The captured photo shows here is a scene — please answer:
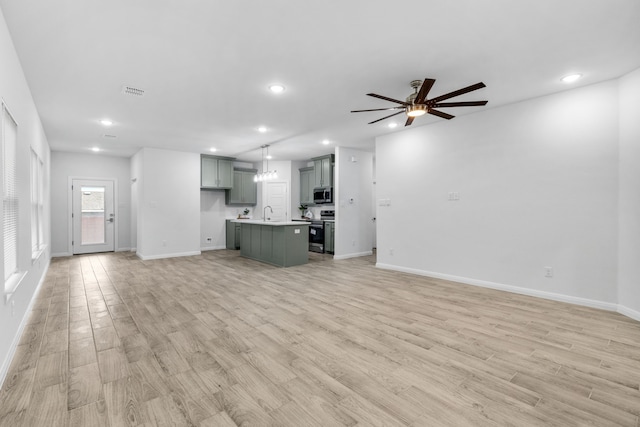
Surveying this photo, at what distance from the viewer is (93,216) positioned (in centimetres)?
797

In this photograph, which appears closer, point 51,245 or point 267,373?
point 267,373

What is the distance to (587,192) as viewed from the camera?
11.9 ft

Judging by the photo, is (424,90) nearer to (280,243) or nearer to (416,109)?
(416,109)

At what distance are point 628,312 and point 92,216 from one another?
10.8m

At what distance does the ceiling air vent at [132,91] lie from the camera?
11.7 feet

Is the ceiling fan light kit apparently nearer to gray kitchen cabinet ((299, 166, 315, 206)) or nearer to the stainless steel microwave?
the stainless steel microwave

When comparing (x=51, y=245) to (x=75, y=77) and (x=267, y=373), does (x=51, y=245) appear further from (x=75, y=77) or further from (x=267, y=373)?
(x=267, y=373)

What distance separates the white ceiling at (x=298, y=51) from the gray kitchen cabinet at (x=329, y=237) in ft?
12.0

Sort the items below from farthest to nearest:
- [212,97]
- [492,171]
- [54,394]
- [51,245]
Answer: [51,245] → [492,171] → [212,97] → [54,394]

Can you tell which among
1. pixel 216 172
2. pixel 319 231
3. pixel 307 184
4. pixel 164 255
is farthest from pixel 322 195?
pixel 164 255

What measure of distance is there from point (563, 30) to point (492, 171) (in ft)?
7.27

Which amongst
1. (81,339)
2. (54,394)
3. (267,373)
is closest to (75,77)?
(81,339)

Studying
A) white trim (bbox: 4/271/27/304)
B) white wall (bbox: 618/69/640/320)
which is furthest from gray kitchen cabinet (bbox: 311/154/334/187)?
white trim (bbox: 4/271/27/304)

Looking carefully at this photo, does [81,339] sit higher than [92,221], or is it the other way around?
[92,221]
